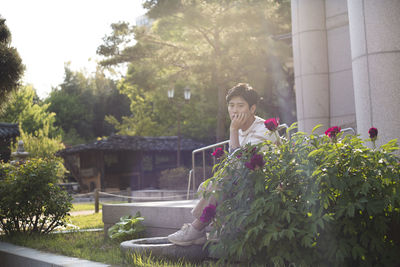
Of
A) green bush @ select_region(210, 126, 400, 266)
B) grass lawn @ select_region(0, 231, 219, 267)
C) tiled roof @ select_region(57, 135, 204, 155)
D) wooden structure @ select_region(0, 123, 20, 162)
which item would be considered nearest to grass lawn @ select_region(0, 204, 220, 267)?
grass lawn @ select_region(0, 231, 219, 267)

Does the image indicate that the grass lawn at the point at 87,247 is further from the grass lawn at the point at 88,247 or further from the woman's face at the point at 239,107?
the woman's face at the point at 239,107

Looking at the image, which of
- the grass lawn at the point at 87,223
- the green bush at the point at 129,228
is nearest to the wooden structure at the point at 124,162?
the grass lawn at the point at 87,223

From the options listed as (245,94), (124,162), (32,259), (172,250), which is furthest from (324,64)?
(124,162)

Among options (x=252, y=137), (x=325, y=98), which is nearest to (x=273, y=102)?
(x=325, y=98)

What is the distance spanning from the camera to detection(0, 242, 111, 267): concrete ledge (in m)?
4.46

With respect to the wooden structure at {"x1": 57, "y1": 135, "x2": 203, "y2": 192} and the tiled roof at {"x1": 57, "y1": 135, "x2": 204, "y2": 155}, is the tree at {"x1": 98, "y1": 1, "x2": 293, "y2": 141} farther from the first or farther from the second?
the wooden structure at {"x1": 57, "y1": 135, "x2": 203, "y2": 192}

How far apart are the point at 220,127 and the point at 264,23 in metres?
4.94

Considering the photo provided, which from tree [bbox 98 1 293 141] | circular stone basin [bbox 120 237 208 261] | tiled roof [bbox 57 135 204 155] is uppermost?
tree [bbox 98 1 293 141]

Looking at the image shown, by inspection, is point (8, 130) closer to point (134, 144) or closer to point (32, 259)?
point (134, 144)

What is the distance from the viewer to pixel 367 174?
121 inches

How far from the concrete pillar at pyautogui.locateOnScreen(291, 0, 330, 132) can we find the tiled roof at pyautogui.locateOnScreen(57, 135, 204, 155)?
19478mm

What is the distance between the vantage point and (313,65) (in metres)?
8.95

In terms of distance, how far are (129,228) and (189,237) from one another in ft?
5.28

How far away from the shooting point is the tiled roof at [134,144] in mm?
27189
